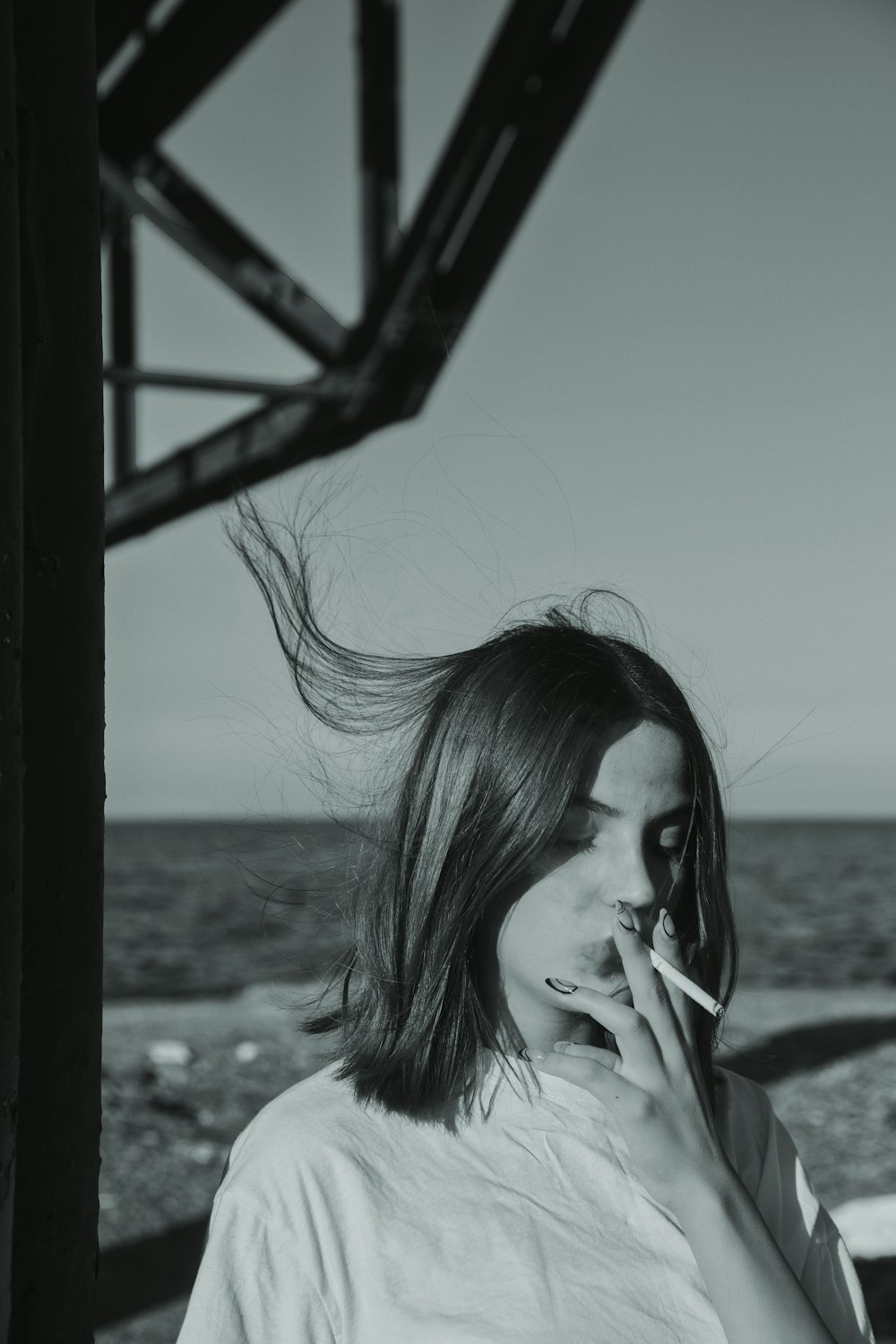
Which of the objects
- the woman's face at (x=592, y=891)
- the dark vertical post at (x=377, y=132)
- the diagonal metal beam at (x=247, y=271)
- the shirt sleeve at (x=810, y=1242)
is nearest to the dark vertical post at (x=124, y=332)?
the diagonal metal beam at (x=247, y=271)

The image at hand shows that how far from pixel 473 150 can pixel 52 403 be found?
6.32 feet

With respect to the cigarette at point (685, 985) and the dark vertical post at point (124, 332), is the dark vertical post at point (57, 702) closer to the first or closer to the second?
the cigarette at point (685, 985)

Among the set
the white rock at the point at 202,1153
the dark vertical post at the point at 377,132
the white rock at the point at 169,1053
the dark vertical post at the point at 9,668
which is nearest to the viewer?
the dark vertical post at the point at 9,668

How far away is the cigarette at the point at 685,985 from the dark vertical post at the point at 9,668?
69cm

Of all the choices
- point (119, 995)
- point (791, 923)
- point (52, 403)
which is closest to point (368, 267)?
point (52, 403)

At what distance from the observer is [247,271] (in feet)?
10.4

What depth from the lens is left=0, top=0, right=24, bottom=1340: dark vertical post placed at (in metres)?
0.97

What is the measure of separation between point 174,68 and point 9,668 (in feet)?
9.08

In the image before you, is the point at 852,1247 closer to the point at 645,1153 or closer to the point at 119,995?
the point at 645,1153

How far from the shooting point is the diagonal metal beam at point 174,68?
3000mm

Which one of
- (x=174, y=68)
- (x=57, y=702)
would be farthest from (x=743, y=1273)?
(x=174, y=68)

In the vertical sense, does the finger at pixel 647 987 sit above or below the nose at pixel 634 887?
below

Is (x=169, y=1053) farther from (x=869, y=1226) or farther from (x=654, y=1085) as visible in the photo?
(x=654, y=1085)

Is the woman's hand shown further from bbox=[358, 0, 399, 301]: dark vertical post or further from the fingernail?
bbox=[358, 0, 399, 301]: dark vertical post
